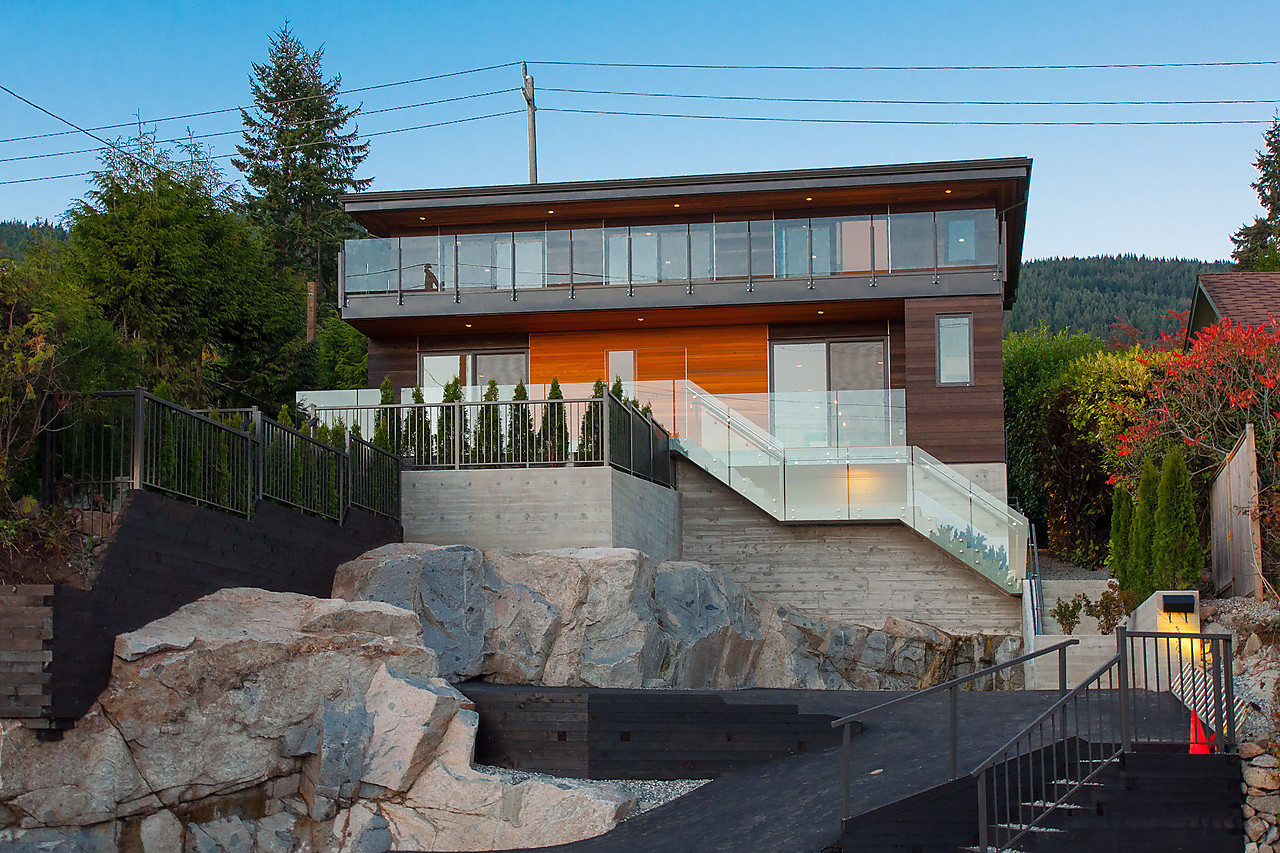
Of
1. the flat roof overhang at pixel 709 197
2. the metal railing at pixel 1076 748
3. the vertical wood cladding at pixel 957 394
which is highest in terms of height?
the flat roof overhang at pixel 709 197

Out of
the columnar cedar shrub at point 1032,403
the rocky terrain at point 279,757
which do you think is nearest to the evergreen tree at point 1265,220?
the columnar cedar shrub at point 1032,403

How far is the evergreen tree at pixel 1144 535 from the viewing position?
1847cm

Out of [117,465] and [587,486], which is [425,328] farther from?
[117,465]

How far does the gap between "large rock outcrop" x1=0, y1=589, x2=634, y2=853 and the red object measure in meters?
4.52

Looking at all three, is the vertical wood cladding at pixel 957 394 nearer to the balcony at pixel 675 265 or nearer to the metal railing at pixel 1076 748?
the balcony at pixel 675 265

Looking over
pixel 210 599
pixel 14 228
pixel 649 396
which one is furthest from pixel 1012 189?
pixel 14 228

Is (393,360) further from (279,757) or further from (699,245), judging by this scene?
(279,757)

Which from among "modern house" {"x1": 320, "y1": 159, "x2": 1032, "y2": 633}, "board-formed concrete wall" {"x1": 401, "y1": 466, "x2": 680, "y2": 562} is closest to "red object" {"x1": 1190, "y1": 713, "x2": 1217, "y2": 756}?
"board-formed concrete wall" {"x1": 401, "y1": 466, "x2": 680, "y2": 562}

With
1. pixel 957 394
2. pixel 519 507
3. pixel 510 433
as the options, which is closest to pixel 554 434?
pixel 510 433

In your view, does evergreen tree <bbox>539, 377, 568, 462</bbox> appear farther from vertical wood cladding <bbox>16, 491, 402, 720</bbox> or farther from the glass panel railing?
the glass panel railing

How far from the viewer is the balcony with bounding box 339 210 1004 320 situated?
2417cm

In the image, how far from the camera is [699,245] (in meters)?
25.2

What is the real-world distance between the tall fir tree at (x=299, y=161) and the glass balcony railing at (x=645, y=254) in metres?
25.5

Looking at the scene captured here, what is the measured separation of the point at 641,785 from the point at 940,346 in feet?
47.8
